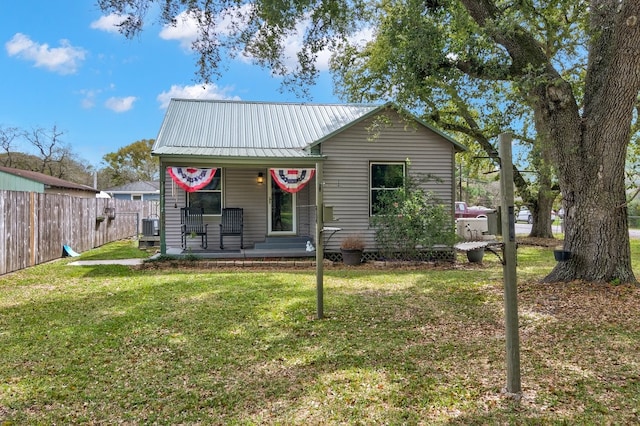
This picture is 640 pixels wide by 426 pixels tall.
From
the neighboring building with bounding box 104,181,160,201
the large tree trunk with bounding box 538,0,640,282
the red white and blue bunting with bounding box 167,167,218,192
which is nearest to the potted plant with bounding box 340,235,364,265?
the red white and blue bunting with bounding box 167,167,218,192

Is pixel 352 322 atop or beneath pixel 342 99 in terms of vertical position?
beneath

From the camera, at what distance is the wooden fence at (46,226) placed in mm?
8534

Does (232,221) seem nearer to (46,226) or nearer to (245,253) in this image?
(245,253)

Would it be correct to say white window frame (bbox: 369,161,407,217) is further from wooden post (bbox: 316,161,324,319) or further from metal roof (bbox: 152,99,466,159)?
wooden post (bbox: 316,161,324,319)

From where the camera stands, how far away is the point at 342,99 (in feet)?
49.6

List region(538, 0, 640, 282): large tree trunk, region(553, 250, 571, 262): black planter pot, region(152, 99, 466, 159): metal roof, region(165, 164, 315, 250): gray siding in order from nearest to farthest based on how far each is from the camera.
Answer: region(538, 0, 640, 282): large tree trunk, region(553, 250, 571, 262): black planter pot, region(152, 99, 466, 159): metal roof, region(165, 164, 315, 250): gray siding

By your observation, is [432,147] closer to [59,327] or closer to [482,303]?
[482,303]

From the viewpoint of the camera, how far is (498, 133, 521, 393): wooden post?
3.13 m

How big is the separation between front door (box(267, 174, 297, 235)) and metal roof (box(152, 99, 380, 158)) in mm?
1251

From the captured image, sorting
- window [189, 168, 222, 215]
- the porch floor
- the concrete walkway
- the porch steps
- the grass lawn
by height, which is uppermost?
window [189, 168, 222, 215]

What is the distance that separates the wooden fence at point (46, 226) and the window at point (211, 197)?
11.3 feet

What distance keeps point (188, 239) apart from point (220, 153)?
266 centimetres

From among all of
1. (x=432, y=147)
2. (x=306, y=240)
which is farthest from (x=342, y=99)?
(x=306, y=240)

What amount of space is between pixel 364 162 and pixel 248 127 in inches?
158
